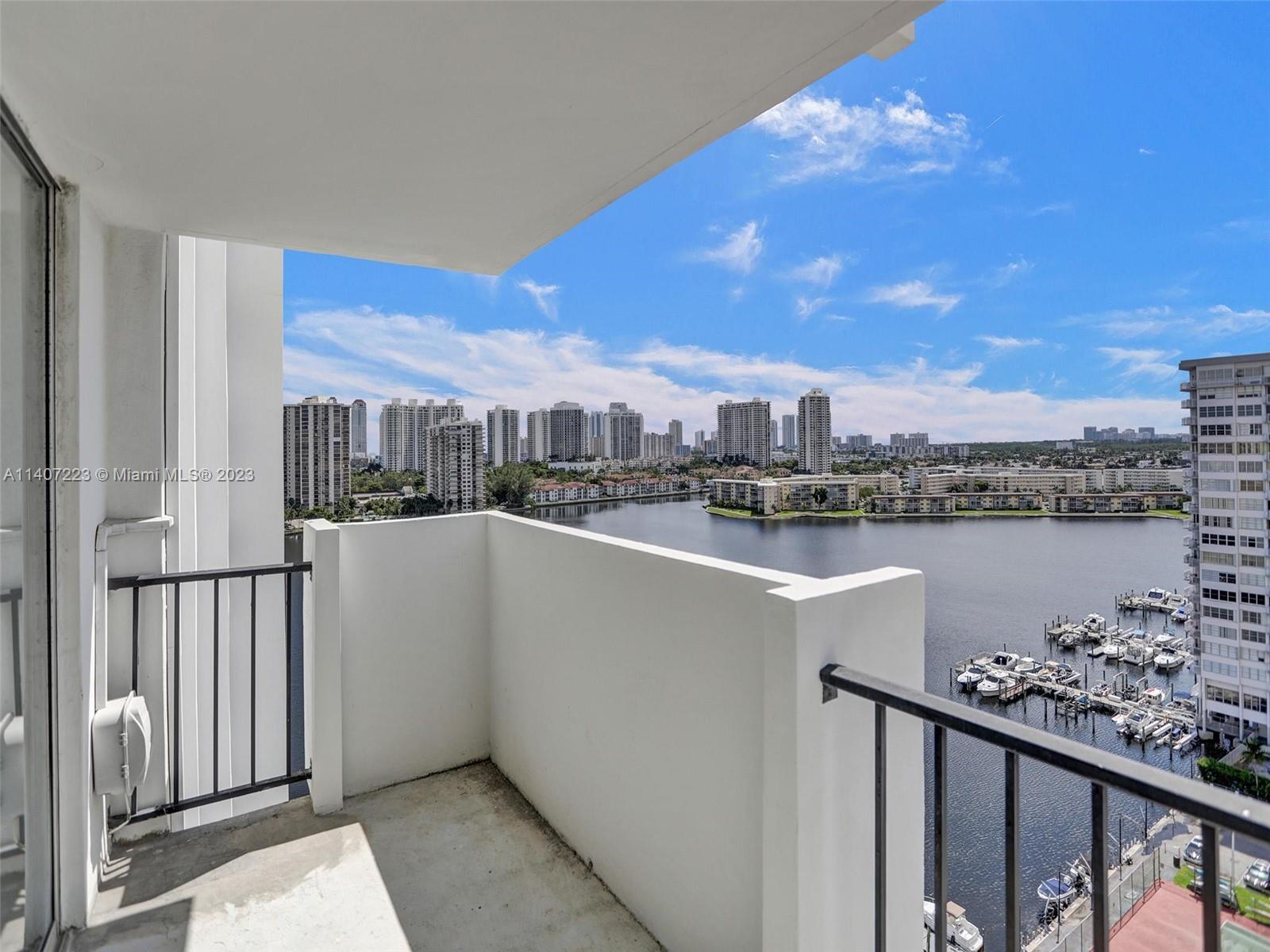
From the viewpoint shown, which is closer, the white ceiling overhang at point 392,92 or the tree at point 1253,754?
the white ceiling overhang at point 392,92

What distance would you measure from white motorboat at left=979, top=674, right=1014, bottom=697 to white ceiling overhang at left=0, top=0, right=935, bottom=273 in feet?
19.0

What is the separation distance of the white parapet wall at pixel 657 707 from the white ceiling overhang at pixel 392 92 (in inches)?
47.7

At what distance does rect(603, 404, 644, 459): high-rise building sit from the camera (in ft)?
33.6

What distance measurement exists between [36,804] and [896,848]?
2.26 meters

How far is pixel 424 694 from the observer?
2.78 meters

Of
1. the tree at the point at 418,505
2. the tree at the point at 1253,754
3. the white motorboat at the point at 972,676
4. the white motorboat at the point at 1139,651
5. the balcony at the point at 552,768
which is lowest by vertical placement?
the tree at the point at 1253,754

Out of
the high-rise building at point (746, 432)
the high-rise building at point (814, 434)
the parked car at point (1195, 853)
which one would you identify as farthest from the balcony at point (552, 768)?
the high-rise building at point (746, 432)

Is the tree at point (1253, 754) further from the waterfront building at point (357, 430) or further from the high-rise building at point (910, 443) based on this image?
the waterfront building at point (357, 430)

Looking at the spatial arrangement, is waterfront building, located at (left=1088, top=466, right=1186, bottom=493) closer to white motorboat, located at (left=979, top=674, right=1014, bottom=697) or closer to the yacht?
the yacht

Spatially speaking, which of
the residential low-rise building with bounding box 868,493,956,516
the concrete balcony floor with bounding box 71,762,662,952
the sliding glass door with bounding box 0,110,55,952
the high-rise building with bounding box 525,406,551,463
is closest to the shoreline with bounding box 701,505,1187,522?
the residential low-rise building with bounding box 868,493,956,516

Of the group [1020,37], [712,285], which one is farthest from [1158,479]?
[712,285]

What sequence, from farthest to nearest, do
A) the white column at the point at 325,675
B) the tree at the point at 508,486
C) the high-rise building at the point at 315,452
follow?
the tree at the point at 508,486 < the high-rise building at the point at 315,452 < the white column at the point at 325,675

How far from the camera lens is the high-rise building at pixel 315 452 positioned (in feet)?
11.8

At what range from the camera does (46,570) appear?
177 centimetres
